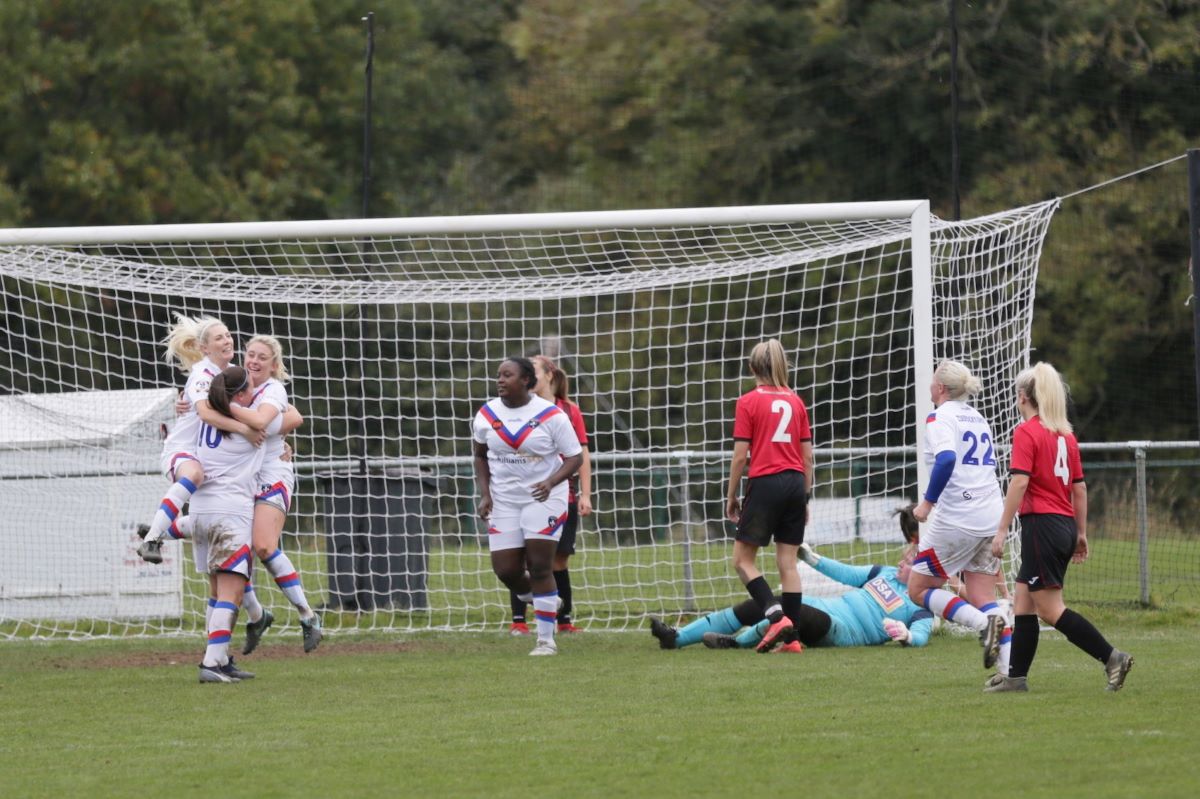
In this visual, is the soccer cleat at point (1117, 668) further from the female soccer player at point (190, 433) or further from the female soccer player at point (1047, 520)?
the female soccer player at point (190, 433)

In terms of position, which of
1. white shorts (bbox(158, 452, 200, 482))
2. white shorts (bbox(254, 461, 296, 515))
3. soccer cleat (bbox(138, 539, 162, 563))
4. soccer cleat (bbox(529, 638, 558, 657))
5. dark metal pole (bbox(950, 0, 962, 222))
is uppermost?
dark metal pole (bbox(950, 0, 962, 222))

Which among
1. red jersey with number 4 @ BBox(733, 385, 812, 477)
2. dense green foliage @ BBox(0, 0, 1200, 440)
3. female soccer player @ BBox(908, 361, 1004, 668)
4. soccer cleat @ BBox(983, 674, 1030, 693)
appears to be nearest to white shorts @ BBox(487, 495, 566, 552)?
red jersey with number 4 @ BBox(733, 385, 812, 477)

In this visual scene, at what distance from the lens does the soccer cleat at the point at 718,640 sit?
10.4 m

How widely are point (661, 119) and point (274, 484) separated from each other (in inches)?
847

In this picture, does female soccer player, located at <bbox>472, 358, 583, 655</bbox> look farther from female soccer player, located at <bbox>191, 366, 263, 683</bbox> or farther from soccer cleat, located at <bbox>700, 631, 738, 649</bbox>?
female soccer player, located at <bbox>191, 366, 263, 683</bbox>

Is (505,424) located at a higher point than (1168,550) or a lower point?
higher

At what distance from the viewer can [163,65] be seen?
31188 millimetres

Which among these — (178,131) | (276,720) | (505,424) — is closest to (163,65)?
(178,131)

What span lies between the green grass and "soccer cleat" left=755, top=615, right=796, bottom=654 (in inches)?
8.1

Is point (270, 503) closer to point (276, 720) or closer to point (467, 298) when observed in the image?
point (276, 720)

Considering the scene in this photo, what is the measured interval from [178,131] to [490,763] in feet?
92.2

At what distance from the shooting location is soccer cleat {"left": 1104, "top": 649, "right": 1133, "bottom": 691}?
7.65 meters

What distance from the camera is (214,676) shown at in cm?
919

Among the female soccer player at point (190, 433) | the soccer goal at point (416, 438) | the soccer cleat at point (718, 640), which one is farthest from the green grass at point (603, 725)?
the soccer goal at point (416, 438)
